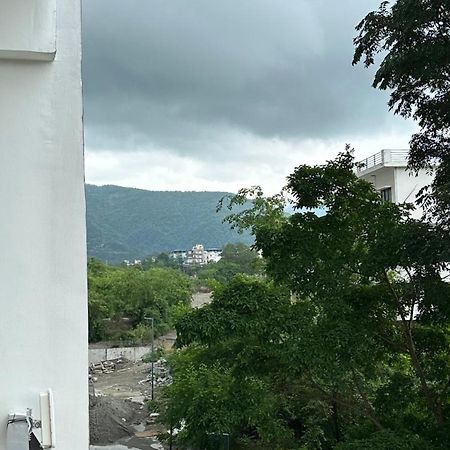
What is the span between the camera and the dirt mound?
1512 centimetres

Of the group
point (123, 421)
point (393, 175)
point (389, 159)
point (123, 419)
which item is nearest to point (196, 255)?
point (123, 419)

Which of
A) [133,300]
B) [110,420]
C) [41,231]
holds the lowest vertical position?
[110,420]

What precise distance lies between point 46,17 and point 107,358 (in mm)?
27526

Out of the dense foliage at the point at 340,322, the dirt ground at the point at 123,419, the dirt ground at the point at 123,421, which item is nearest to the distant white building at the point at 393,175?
the dirt ground at the point at 123,419

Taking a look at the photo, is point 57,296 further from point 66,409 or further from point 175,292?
point 175,292

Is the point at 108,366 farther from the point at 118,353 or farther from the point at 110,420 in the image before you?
the point at 110,420

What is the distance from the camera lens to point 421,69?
3438 mm

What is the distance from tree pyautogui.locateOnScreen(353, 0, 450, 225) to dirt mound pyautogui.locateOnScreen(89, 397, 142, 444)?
13.0 metres

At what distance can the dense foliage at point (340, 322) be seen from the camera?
13.1 ft

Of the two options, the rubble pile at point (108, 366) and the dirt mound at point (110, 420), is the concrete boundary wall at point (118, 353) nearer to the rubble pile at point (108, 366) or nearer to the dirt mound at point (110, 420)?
the rubble pile at point (108, 366)

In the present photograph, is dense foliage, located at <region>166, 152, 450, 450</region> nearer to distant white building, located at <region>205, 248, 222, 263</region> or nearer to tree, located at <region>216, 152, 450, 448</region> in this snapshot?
tree, located at <region>216, 152, 450, 448</region>

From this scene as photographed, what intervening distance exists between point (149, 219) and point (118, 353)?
43.5 metres

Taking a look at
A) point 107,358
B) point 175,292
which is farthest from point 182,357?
point 175,292

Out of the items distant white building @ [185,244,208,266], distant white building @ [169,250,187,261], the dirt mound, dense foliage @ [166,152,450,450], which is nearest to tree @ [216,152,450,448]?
dense foliage @ [166,152,450,450]
